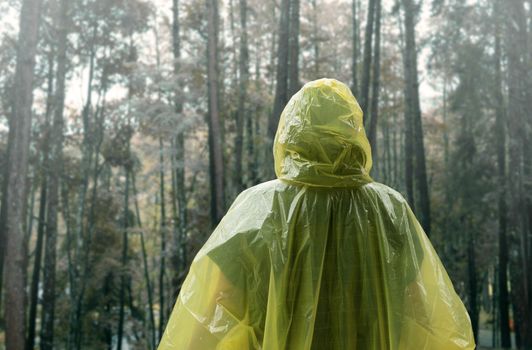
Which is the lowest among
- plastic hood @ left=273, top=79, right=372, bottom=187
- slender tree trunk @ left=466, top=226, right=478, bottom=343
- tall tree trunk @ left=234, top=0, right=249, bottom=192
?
slender tree trunk @ left=466, top=226, right=478, bottom=343

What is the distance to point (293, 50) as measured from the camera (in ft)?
42.1

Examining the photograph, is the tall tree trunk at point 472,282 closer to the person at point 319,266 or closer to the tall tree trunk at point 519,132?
the tall tree trunk at point 519,132

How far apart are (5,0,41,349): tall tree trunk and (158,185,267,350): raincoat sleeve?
788 cm

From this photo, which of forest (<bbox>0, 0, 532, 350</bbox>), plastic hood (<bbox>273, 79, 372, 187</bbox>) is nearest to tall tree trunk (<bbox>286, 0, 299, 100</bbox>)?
forest (<bbox>0, 0, 532, 350</bbox>)

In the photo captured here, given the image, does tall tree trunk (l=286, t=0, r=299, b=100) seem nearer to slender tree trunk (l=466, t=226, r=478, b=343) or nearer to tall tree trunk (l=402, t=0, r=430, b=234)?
tall tree trunk (l=402, t=0, r=430, b=234)

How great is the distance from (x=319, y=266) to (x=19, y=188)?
26.7ft

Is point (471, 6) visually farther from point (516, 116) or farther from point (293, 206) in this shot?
point (293, 206)

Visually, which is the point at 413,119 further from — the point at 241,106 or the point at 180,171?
the point at 180,171

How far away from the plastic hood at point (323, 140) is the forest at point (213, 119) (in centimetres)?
1025

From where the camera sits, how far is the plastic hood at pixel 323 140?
1.71 metres

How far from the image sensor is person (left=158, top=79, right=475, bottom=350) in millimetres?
1637

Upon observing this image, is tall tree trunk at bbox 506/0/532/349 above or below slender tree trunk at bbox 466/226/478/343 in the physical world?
above

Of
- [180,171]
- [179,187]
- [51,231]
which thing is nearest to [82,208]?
[51,231]

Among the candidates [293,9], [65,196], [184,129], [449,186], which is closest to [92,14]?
[184,129]
